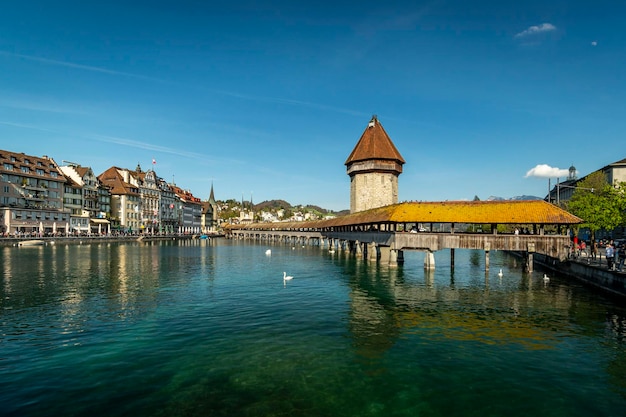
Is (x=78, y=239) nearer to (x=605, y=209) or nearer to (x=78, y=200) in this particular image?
(x=78, y=200)

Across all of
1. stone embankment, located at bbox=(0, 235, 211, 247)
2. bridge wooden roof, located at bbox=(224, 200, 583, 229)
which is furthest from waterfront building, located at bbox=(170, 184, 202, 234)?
bridge wooden roof, located at bbox=(224, 200, 583, 229)

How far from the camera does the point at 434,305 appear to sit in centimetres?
2225

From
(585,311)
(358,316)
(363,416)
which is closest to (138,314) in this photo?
(358,316)

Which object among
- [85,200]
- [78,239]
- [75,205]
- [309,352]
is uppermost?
[85,200]

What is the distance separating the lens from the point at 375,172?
6675 centimetres

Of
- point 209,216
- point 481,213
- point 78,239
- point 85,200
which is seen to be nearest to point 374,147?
point 481,213

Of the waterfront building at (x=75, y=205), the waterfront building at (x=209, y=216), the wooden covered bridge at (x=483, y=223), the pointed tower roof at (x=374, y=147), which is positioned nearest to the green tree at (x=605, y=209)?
the wooden covered bridge at (x=483, y=223)

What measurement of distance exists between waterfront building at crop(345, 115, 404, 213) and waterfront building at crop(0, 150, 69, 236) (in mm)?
63341

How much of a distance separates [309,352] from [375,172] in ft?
181

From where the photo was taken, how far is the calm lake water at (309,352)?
1020 centimetres

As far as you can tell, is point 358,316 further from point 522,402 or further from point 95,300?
point 95,300

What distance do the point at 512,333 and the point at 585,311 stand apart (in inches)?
286

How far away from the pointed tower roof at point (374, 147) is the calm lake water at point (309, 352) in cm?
4218

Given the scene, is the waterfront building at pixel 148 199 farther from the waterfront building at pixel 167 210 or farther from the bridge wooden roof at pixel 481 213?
the bridge wooden roof at pixel 481 213
